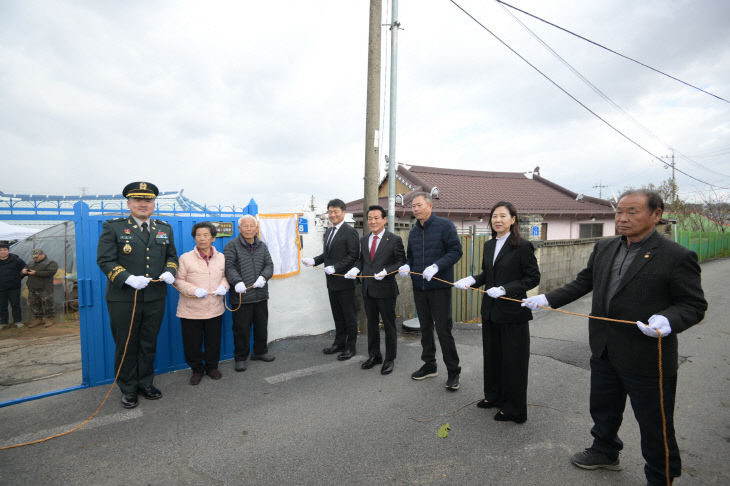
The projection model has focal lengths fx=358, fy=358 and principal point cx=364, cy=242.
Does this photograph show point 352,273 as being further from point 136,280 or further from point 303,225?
point 136,280

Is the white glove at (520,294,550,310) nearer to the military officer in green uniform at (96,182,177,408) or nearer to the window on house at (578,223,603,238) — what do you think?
the military officer in green uniform at (96,182,177,408)

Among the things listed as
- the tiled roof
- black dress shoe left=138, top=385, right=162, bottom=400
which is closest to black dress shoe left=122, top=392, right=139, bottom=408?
black dress shoe left=138, top=385, right=162, bottom=400

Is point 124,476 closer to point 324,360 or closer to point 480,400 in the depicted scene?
point 324,360

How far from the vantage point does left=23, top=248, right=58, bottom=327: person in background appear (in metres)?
7.57

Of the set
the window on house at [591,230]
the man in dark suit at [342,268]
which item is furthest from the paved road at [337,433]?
the window on house at [591,230]

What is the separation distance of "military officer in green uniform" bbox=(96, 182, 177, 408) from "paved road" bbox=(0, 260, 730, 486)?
0.33m

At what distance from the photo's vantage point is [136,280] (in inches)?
133

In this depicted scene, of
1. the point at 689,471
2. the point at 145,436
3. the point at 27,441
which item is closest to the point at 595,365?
the point at 689,471

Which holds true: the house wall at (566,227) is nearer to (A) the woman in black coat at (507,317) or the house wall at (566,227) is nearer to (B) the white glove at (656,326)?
(A) the woman in black coat at (507,317)

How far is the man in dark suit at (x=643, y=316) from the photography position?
2066 millimetres

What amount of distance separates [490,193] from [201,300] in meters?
14.6

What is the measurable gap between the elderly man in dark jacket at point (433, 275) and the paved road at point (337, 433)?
31 centimetres

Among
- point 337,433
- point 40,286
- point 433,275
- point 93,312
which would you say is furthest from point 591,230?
point 40,286

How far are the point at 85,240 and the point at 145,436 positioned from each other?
2133 mm
